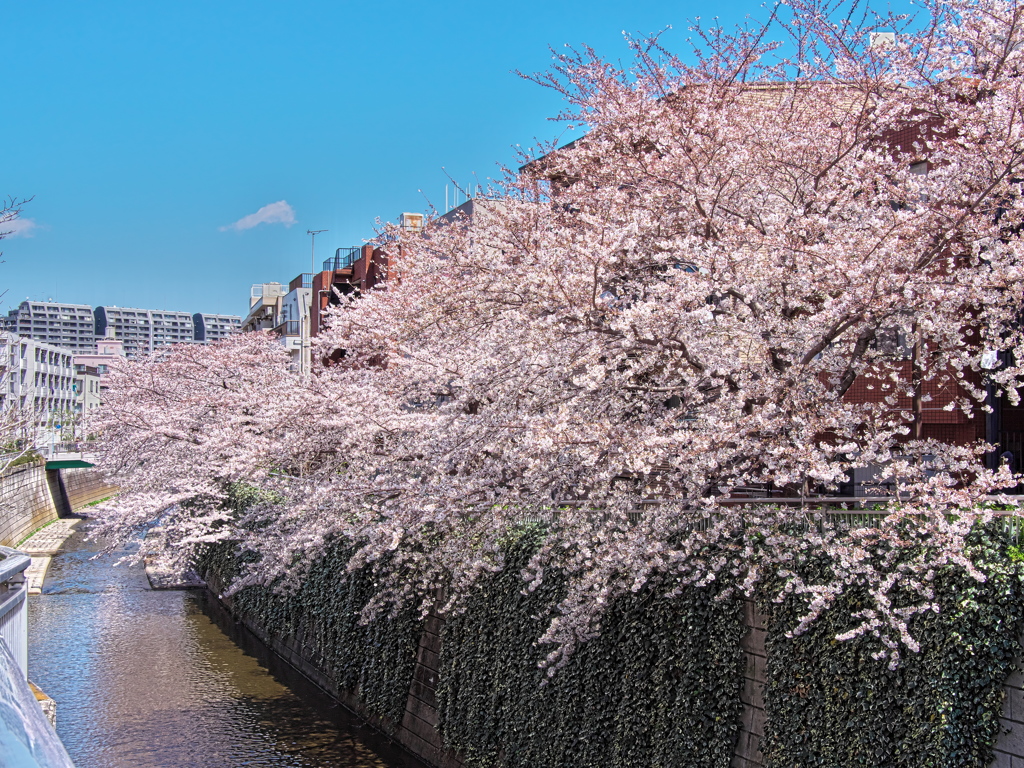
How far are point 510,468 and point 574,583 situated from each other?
174 cm

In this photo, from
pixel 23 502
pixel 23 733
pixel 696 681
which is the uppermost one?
pixel 23 733

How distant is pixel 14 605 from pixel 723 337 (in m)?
7.38

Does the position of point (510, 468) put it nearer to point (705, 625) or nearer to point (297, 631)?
point (705, 625)

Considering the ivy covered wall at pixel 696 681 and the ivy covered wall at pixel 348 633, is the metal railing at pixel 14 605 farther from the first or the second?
the ivy covered wall at pixel 348 633

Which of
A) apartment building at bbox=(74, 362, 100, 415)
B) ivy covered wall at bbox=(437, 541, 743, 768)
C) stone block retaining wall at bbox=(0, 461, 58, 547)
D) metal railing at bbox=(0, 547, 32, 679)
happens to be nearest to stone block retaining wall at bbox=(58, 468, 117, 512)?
stone block retaining wall at bbox=(0, 461, 58, 547)

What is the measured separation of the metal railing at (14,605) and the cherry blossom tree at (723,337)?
4508 mm

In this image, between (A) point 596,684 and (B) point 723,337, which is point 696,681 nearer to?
(A) point 596,684

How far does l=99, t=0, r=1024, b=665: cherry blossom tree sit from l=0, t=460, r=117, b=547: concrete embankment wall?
2547 centimetres

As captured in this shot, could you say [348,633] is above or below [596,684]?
below

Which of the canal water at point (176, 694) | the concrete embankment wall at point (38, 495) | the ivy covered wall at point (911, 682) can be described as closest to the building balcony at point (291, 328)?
the concrete embankment wall at point (38, 495)

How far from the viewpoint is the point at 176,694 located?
18266 millimetres

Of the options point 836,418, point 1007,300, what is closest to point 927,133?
point 1007,300

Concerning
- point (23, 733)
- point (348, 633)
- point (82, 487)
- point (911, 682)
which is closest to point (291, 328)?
point (82, 487)

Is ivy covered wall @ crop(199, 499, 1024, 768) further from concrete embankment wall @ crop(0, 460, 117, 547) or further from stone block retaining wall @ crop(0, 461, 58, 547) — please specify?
stone block retaining wall @ crop(0, 461, 58, 547)
